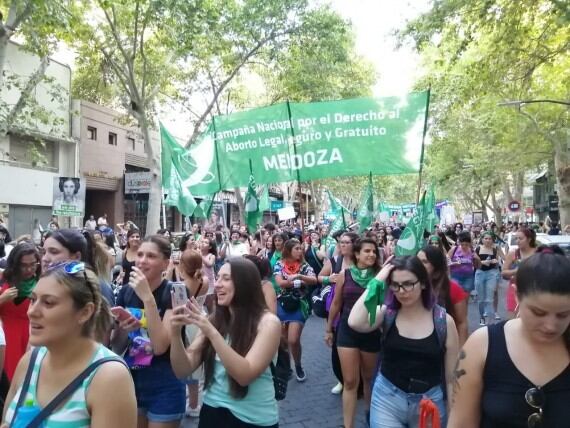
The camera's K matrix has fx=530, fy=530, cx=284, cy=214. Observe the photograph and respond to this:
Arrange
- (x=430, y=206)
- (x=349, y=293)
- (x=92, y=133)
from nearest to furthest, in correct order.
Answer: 1. (x=349, y=293)
2. (x=430, y=206)
3. (x=92, y=133)

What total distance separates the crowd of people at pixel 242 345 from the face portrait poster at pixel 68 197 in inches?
434

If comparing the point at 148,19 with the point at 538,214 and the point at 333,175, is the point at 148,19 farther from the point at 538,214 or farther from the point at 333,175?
the point at 538,214

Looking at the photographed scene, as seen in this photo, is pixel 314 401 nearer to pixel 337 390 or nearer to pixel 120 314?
pixel 337 390

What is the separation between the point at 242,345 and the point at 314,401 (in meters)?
3.10

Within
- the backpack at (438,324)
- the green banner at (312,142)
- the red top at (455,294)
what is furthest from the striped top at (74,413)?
the green banner at (312,142)

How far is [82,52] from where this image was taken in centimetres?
1889

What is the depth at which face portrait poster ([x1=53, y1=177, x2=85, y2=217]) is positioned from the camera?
1497cm

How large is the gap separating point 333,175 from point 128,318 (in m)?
4.64

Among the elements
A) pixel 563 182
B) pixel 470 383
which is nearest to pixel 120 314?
pixel 470 383

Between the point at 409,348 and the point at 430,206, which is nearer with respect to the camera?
the point at 409,348

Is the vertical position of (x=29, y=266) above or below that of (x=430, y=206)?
below

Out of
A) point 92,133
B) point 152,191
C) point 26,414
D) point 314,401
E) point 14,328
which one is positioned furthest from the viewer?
point 92,133

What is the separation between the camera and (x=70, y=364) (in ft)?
6.30

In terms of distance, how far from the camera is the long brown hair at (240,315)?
2.75 m
